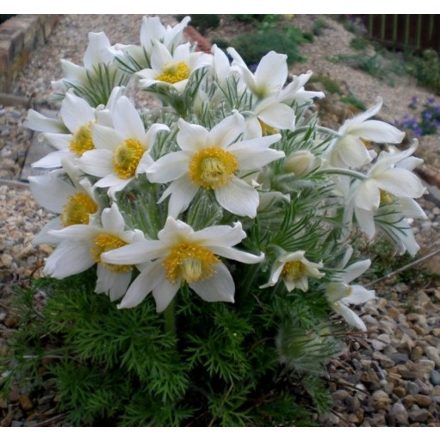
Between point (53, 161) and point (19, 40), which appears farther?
point (19, 40)

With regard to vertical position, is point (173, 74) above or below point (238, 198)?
above

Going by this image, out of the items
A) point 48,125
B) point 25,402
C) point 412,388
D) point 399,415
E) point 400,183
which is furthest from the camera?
point 412,388

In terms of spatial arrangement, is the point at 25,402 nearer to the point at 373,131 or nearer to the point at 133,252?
the point at 133,252

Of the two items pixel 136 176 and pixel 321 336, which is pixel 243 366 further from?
pixel 136 176

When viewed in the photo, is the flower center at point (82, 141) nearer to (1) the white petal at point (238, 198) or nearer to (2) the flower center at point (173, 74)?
(2) the flower center at point (173, 74)

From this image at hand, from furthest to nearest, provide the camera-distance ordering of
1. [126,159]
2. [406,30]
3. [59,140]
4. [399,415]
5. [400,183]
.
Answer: [406,30]
[399,415]
[59,140]
[400,183]
[126,159]

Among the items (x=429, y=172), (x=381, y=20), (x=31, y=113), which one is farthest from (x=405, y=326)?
(x=381, y=20)

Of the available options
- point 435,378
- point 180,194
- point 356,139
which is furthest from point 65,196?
point 435,378
